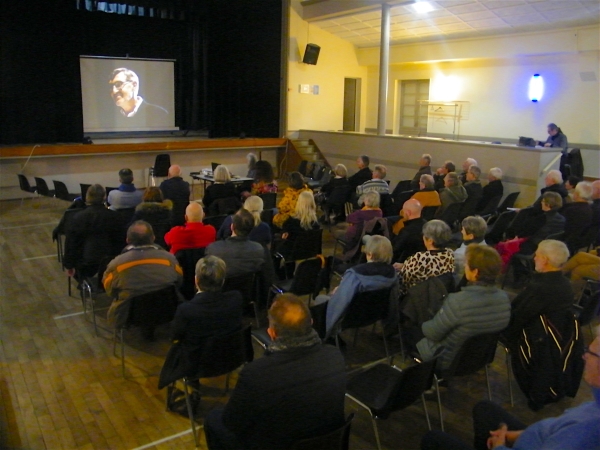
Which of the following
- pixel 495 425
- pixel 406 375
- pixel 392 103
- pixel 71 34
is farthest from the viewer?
pixel 392 103

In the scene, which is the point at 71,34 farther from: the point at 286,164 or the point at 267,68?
the point at 286,164

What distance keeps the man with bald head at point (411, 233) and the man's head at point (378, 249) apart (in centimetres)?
110

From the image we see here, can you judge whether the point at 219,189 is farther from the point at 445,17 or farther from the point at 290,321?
the point at 445,17

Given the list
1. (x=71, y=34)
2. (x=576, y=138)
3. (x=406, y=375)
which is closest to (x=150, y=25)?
(x=71, y=34)

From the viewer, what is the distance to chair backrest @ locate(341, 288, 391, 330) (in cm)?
343

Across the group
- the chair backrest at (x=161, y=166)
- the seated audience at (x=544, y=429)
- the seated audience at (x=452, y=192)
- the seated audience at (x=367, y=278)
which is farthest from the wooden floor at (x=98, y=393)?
the chair backrest at (x=161, y=166)

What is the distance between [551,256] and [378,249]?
3.39 feet

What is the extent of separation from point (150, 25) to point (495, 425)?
40.5 ft

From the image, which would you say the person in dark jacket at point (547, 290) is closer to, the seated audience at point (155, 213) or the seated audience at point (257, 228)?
the seated audience at point (257, 228)

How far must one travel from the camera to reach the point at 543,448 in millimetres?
1872

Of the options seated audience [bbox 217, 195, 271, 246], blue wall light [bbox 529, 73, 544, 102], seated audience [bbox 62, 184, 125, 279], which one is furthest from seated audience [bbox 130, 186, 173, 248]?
blue wall light [bbox 529, 73, 544, 102]

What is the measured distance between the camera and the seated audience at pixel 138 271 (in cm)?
368

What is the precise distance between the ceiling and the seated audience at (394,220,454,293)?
300 inches

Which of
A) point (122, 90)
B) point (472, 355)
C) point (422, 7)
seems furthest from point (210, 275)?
point (122, 90)
